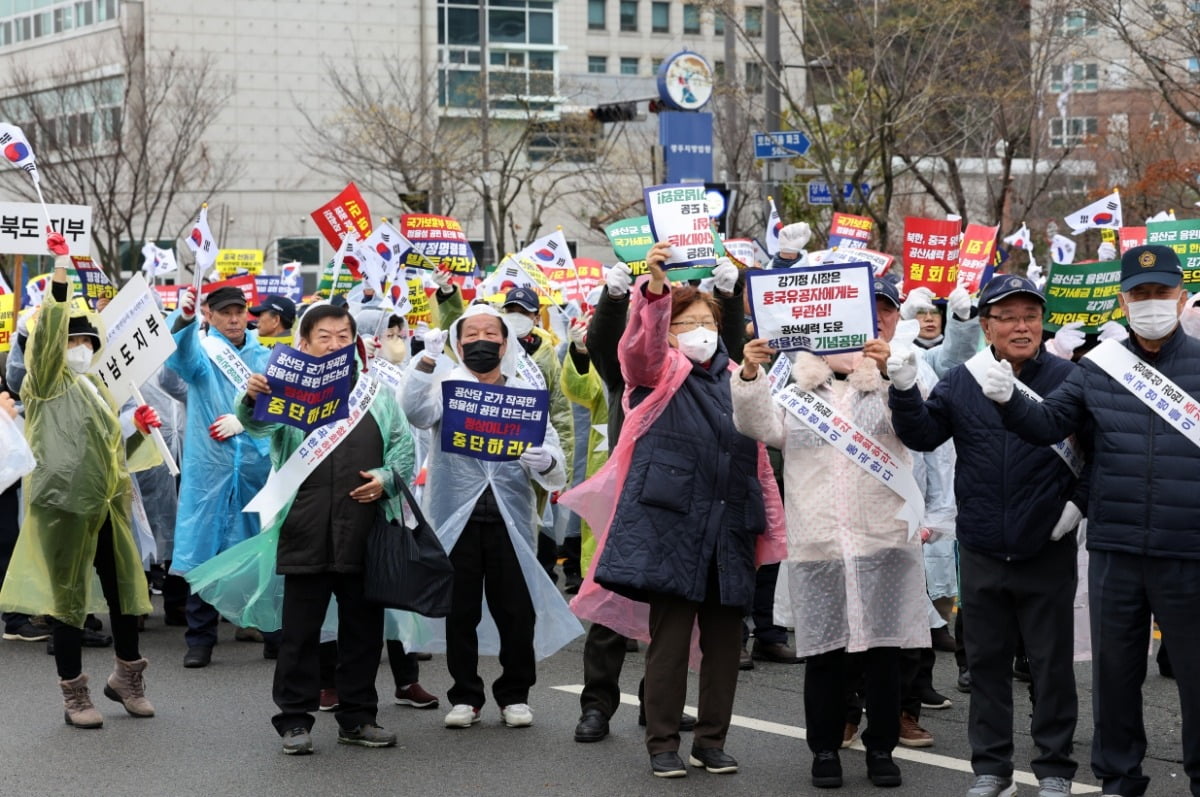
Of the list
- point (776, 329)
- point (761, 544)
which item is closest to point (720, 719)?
point (761, 544)

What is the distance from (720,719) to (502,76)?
28873 mm

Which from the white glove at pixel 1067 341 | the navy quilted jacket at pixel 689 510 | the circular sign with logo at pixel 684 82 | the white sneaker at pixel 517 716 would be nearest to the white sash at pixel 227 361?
the white sneaker at pixel 517 716

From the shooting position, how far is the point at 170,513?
11.1 metres

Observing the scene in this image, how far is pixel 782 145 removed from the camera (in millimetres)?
16719

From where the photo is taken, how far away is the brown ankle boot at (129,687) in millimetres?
7836

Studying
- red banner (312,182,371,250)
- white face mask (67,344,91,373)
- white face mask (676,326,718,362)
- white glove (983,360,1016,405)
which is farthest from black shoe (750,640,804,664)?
red banner (312,182,371,250)

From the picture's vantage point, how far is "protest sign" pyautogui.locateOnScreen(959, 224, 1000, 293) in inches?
425

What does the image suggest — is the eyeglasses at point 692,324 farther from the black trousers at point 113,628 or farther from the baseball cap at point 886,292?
the black trousers at point 113,628

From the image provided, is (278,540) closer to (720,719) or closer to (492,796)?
(492,796)

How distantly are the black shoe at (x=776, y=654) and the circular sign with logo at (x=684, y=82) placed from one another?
10.4 metres

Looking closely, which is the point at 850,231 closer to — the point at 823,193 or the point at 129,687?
the point at 823,193

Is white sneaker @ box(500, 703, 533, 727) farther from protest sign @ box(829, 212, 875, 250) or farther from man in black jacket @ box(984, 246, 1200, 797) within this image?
protest sign @ box(829, 212, 875, 250)

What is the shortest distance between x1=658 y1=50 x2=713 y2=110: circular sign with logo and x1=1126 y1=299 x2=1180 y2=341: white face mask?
43.4ft

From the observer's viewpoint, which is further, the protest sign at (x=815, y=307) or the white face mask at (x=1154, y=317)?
the protest sign at (x=815, y=307)
